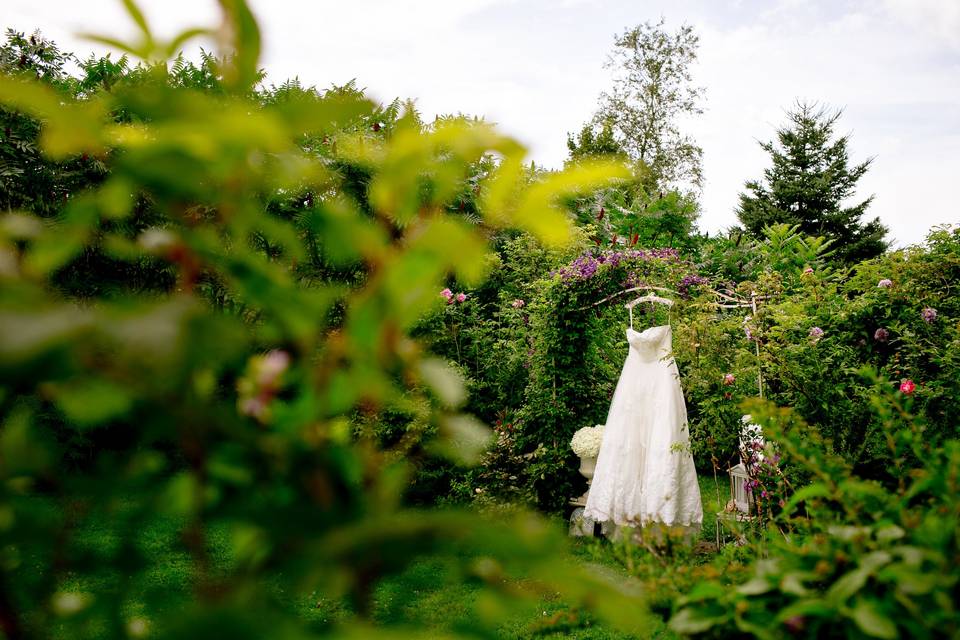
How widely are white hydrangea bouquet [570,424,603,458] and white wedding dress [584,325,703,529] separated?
0.58 feet

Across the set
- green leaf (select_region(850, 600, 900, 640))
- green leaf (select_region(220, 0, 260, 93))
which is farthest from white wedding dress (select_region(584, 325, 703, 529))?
green leaf (select_region(220, 0, 260, 93))

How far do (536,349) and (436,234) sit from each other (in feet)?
17.5

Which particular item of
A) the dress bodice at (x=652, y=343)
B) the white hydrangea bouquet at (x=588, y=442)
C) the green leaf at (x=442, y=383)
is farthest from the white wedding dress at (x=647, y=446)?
the green leaf at (x=442, y=383)

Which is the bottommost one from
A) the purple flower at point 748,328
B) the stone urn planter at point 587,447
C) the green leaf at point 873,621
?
the green leaf at point 873,621

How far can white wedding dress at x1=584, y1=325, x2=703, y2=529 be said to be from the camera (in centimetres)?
451

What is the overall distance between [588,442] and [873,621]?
463cm

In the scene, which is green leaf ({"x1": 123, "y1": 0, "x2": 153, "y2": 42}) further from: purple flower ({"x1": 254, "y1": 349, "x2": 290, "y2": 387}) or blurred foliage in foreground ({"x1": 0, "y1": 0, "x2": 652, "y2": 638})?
purple flower ({"x1": 254, "y1": 349, "x2": 290, "y2": 387})

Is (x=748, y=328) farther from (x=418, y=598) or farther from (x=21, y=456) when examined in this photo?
(x=21, y=456)

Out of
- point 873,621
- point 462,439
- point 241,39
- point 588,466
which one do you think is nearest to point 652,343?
point 588,466

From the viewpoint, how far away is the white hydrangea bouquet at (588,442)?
16.7ft

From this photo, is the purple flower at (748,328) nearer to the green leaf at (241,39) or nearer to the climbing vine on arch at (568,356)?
the climbing vine on arch at (568,356)

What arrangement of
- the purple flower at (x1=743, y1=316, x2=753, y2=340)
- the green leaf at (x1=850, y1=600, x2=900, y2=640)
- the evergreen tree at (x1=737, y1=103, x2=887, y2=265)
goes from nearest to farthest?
1. the green leaf at (x1=850, y1=600, x2=900, y2=640)
2. the purple flower at (x1=743, y1=316, x2=753, y2=340)
3. the evergreen tree at (x1=737, y1=103, x2=887, y2=265)

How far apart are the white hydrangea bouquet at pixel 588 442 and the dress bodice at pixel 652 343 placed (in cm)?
81

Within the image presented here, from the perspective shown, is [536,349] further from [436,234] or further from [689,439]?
[436,234]
